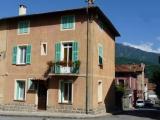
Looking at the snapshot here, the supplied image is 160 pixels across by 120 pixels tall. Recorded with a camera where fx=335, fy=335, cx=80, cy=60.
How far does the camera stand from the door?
2803 cm

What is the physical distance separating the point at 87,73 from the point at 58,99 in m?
3.26

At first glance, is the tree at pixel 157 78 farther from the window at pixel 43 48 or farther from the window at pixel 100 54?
the window at pixel 43 48

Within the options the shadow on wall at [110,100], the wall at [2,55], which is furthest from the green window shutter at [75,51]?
the wall at [2,55]

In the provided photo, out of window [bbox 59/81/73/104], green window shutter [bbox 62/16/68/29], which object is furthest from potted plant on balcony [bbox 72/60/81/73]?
green window shutter [bbox 62/16/68/29]

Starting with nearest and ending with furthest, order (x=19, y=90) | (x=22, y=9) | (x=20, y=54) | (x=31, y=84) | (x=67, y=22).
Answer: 1. (x=67, y=22)
2. (x=31, y=84)
3. (x=19, y=90)
4. (x=20, y=54)
5. (x=22, y=9)

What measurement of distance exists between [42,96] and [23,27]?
6296mm

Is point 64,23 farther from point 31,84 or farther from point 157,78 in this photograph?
point 157,78

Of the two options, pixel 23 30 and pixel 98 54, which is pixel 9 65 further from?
pixel 98 54

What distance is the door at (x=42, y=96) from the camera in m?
28.0

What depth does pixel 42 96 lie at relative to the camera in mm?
28094

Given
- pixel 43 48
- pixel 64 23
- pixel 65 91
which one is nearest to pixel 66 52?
pixel 43 48

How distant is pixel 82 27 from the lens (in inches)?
1047

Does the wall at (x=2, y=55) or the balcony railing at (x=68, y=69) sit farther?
the wall at (x=2, y=55)

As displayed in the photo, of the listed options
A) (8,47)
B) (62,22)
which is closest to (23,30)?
(8,47)
